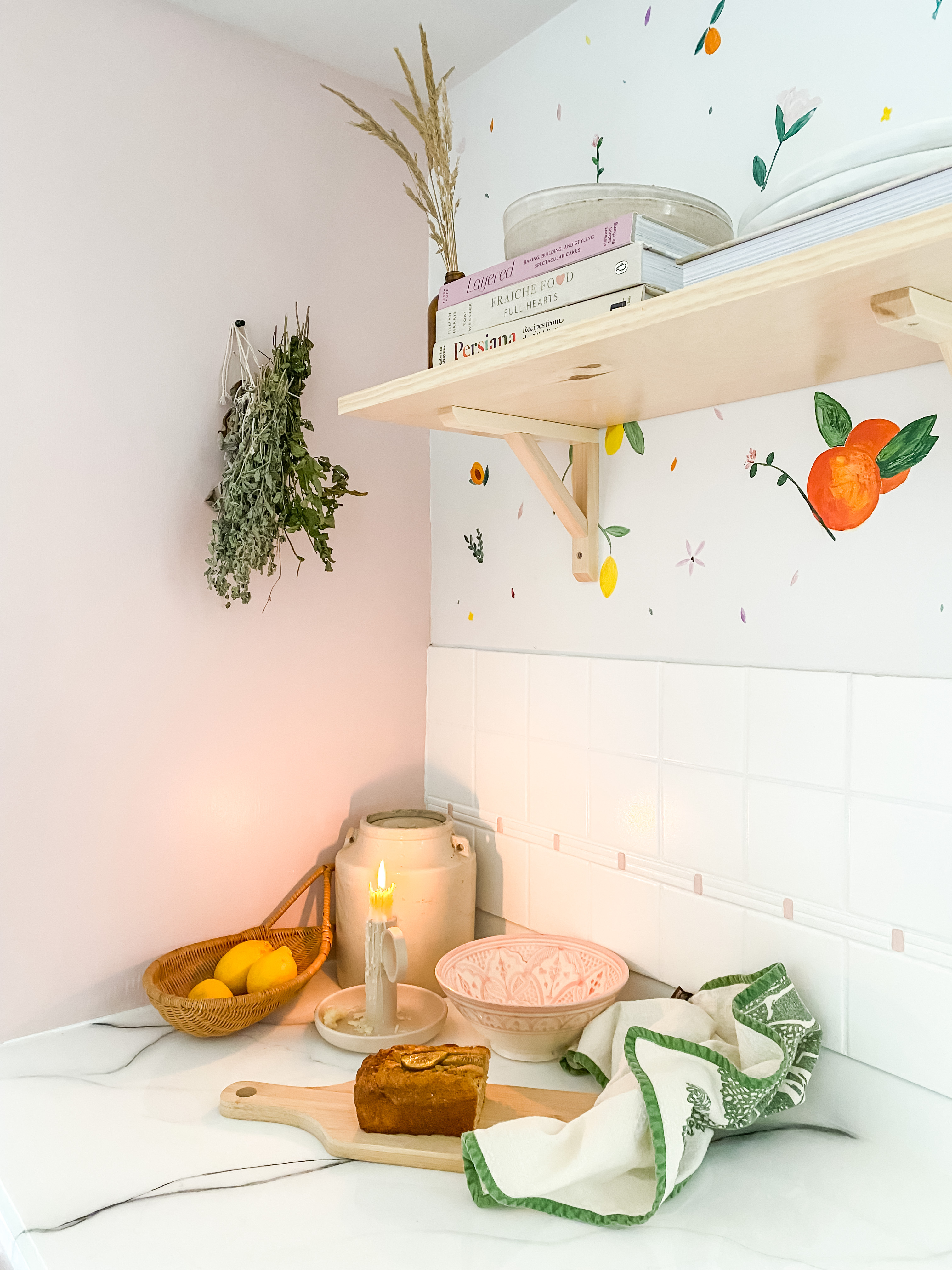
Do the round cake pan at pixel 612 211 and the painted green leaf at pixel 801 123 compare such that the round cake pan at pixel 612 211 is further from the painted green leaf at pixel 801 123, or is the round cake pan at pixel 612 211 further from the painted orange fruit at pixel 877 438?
the painted orange fruit at pixel 877 438

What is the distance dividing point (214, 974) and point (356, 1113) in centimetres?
42

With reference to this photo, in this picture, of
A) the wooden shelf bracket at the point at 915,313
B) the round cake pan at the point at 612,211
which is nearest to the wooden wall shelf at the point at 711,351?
the wooden shelf bracket at the point at 915,313

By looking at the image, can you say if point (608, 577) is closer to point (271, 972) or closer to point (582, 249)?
point (582, 249)

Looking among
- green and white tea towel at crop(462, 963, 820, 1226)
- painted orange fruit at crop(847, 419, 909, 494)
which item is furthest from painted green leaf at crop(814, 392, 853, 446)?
green and white tea towel at crop(462, 963, 820, 1226)

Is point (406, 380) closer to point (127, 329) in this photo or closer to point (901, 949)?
point (127, 329)

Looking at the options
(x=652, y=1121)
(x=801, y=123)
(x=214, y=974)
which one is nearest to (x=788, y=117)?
(x=801, y=123)

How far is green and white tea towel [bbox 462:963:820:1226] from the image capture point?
2.90 feet

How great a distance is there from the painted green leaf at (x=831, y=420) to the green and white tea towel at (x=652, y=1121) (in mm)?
594

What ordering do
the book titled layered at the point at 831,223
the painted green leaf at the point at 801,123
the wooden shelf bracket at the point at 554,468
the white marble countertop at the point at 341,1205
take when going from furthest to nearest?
the wooden shelf bracket at the point at 554,468 → the painted green leaf at the point at 801,123 → the white marble countertop at the point at 341,1205 → the book titled layered at the point at 831,223

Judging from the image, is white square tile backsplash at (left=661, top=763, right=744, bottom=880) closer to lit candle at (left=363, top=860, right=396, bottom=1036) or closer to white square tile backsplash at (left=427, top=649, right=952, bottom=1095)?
white square tile backsplash at (left=427, top=649, right=952, bottom=1095)

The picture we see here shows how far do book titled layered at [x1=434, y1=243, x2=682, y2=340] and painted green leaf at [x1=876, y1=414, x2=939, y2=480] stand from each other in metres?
0.29

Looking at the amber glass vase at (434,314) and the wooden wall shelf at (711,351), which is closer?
the wooden wall shelf at (711,351)

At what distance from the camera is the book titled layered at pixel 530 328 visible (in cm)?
90

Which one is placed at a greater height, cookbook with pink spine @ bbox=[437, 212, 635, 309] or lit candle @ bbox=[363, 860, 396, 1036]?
cookbook with pink spine @ bbox=[437, 212, 635, 309]
